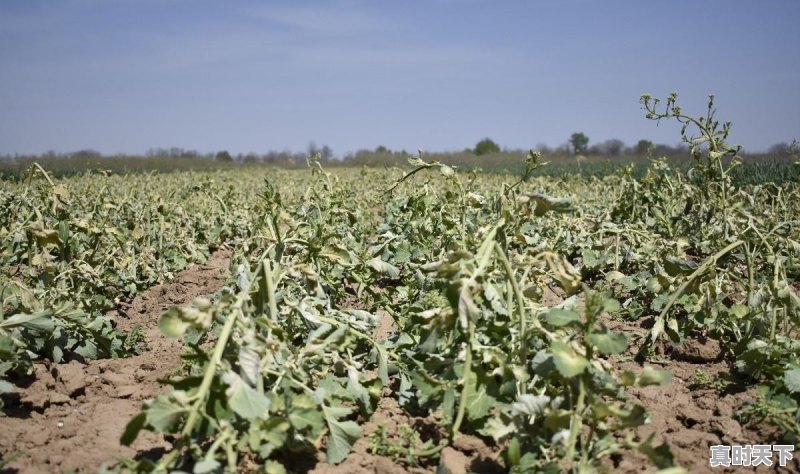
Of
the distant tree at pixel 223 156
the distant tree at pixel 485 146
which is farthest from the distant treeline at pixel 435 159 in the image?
the distant tree at pixel 485 146

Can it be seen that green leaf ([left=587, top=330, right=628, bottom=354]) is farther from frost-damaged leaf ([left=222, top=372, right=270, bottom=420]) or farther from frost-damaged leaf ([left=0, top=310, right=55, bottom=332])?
frost-damaged leaf ([left=0, top=310, right=55, bottom=332])

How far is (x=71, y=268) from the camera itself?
156 inches

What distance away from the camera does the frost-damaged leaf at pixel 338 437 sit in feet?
7.52

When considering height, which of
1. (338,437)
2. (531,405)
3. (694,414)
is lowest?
(694,414)

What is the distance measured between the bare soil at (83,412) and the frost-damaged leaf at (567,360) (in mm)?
1456

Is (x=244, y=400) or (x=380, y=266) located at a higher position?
(x=380, y=266)

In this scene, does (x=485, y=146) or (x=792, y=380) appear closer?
(x=792, y=380)

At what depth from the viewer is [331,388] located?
8.34ft

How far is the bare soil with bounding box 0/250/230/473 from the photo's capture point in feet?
7.98

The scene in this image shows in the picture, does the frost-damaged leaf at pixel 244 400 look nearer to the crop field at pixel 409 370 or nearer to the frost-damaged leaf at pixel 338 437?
the crop field at pixel 409 370

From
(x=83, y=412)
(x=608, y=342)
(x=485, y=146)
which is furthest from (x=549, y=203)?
(x=485, y=146)

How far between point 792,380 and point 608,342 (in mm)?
1132

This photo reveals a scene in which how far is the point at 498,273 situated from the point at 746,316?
1541 millimetres

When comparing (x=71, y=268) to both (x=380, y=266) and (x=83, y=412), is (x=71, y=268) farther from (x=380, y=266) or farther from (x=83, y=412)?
(x=380, y=266)
